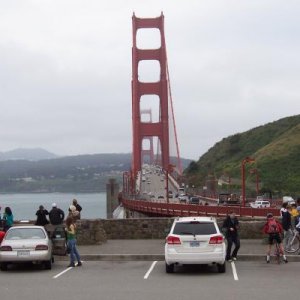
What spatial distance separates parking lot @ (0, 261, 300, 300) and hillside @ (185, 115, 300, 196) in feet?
216

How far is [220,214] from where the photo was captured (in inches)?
1742

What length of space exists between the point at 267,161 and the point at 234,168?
38.1 ft

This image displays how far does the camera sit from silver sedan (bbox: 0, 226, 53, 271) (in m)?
17.7

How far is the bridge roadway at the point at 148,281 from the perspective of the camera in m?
13.8

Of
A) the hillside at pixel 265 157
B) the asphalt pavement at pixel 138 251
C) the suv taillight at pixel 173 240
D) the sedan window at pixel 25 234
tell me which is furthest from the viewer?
the hillside at pixel 265 157

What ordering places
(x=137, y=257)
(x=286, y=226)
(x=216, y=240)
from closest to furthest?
(x=216, y=240) < (x=137, y=257) < (x=286, y=226)

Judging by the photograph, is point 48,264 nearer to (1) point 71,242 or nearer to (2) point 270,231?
(1) point 71,242

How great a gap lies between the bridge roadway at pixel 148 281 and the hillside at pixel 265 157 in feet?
215

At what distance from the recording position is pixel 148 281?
1591cm

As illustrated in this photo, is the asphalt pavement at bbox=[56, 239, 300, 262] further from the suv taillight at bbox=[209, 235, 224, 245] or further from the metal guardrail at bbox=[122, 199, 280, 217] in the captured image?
the metal guardrail at bbox=[122, 199, 280, 217]

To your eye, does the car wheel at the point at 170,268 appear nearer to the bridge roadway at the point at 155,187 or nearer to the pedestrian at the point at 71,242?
the pedestrian at the point at 71,242

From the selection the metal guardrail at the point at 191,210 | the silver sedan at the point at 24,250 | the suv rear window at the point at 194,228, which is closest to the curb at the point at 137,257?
the silver sedan at the point at 24,250

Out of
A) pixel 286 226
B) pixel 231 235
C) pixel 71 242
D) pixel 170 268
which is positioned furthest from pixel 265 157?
pixel 170 268

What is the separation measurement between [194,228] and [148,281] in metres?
2.04
